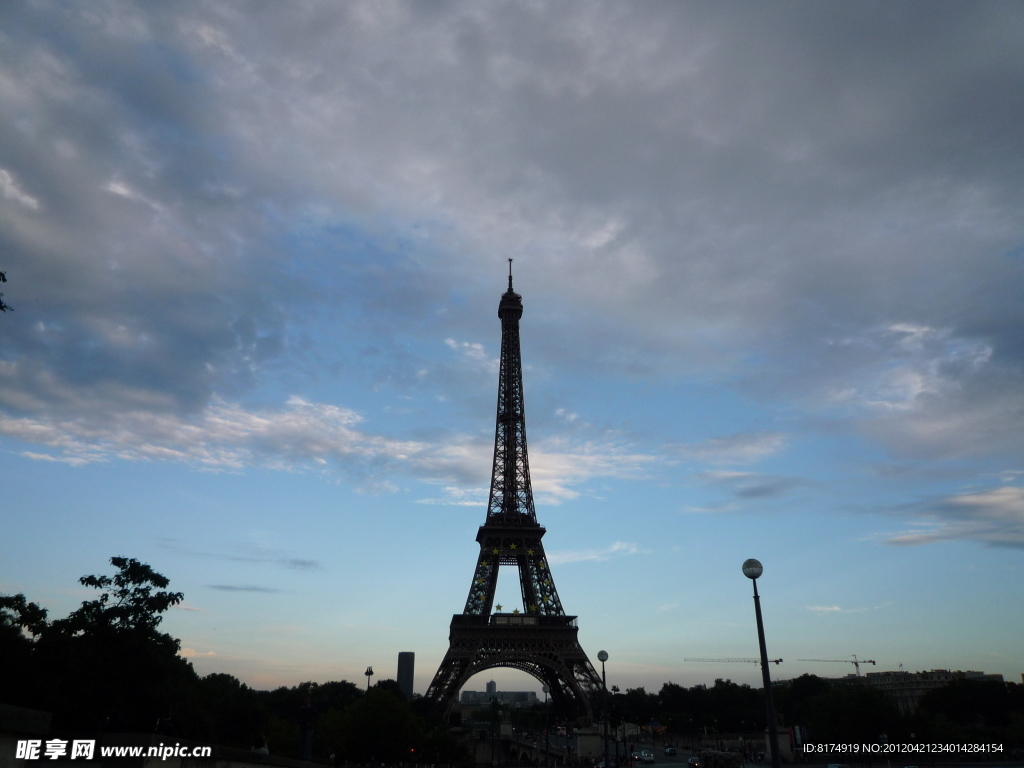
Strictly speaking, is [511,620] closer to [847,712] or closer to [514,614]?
[514,614]

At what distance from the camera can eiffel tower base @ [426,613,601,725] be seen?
87.8 meters

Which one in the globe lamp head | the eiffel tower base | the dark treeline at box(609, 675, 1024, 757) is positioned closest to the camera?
the globe lamp head

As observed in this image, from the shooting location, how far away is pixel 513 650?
8894 centimetres

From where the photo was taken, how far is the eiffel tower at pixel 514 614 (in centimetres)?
8831

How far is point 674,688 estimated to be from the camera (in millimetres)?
178875

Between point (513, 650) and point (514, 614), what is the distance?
14.2 ft

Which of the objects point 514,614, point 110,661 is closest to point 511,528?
point 514,614

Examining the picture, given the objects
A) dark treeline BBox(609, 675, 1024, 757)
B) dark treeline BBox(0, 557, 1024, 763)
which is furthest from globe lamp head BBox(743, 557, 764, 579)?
dark treeline BBox(609, 675, 1024, 757)

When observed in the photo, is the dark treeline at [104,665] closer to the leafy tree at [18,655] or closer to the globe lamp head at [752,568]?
the leafy tree at [18,655]

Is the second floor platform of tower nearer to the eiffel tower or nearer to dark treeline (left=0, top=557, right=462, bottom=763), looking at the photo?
the eiffel tower

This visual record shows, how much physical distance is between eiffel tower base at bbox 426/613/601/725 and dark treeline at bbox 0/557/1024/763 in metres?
6.13

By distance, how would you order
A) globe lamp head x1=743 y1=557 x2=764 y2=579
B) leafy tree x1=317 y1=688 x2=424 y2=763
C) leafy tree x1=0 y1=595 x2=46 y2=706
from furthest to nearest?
leafy tree x1=317 y1=688 x2=424 y2=763 → leafy tree x1=0 y1=595 x2=46 y2=706 → globe lamp head x1=743 y1=557 x2=764 y2=579

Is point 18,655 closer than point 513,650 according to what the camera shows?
Yes

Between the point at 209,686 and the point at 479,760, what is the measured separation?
42898 mm
